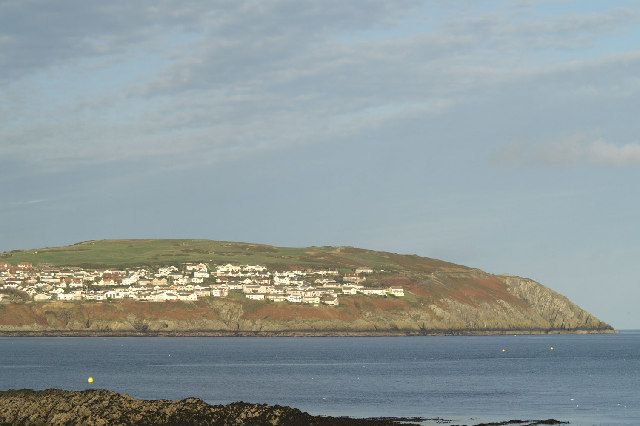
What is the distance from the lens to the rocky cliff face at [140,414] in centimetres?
5962

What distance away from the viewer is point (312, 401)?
280ft

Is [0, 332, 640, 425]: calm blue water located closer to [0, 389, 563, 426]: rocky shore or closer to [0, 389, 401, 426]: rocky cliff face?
[0, 389, 563, 426]: rocky shore

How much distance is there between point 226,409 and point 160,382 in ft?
154

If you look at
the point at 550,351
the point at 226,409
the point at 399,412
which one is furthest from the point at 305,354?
the point at 226,409

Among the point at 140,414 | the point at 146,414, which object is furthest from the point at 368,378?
the point at 140,414

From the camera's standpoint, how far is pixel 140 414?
61281 mm

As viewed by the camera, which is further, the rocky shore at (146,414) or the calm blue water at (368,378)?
the calm blue water at (368,378)

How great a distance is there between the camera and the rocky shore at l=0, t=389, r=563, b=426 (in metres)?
59.7

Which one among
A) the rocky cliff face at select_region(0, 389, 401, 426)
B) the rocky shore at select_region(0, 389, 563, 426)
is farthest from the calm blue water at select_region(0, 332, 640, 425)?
the rocky cliff face at select_region(0, 389, 401, 426)

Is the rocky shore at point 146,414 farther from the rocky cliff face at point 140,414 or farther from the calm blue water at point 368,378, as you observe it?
the calm blue water at point 368,378

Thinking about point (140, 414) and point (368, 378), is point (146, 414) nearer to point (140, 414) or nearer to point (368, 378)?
point (140, 414)

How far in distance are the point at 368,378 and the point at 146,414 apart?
55885mm

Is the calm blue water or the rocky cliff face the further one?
the calm blue water

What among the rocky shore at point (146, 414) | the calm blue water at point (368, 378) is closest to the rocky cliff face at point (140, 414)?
the rocky shore at point (146, 414)
